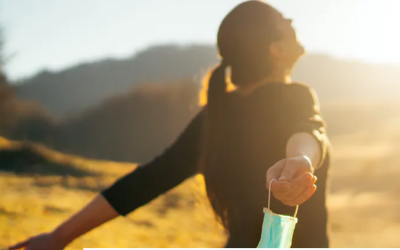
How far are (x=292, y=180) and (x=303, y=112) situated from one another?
593 millimetres

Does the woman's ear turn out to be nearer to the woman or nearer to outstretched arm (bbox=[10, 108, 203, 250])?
the woman

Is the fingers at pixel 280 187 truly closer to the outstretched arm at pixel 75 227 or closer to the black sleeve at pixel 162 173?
the black sleeve at pixel 162 173

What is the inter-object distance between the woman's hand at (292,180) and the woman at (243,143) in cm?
41

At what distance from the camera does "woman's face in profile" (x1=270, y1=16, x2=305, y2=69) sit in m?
1.51

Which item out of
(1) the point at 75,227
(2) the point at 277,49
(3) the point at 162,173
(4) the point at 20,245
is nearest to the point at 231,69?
(2) the point at 277,49

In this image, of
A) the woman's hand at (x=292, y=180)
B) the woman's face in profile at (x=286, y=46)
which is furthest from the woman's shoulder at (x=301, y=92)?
the woman's hand at (x=292, y=180)

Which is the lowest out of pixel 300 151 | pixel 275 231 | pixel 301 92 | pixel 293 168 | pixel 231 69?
pixel 275 231

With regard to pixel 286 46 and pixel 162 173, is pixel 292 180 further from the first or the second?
pixel 162 173

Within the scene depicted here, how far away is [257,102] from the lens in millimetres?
1516

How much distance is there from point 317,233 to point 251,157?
31 centimetres

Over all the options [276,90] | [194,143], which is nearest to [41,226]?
[194,143]

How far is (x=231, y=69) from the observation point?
1625 millimetres

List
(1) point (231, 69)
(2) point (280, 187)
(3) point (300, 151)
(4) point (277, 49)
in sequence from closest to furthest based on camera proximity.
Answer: (2) point (280, 187)
(3) point (300, 151)
(4) point (277, 49)
(1) point (231, 69)

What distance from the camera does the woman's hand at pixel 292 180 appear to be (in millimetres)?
838
